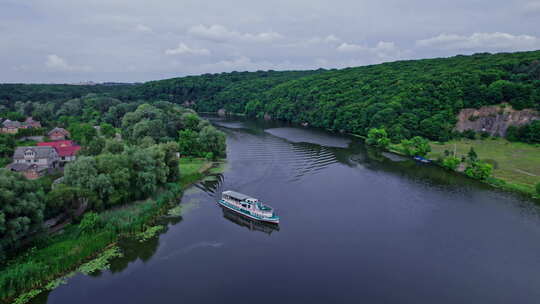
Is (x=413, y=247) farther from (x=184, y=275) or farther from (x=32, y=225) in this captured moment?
(x=32, y=225)

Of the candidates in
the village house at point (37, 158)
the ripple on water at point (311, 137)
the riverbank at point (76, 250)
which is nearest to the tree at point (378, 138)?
the ripple on water at point (311, 137)

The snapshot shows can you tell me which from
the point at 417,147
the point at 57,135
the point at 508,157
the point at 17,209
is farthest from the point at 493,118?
the point at 57,135

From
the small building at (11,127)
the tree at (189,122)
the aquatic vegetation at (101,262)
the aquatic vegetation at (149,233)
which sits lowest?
the aquatic vegetation at (101,262)

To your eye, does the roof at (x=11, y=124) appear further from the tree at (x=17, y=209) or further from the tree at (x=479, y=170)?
the tree at (x=479, y=170)

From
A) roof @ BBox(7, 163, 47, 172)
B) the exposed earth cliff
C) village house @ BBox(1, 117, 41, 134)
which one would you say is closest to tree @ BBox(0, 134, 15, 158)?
roof @ BBox(7, 163, 47, 172)

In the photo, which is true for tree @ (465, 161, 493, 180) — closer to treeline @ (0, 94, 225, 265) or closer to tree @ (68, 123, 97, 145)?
treeline @ (0, 94, 225, 265)

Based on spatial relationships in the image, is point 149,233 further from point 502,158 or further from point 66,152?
point 502,158

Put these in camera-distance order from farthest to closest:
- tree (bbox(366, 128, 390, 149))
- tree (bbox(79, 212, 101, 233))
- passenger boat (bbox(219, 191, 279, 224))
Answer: tree (bbox(366, 128, 390, 149)) → passenger boat (bbox(219, 191, 279, 224)) → tree (bbox(79, 212, 101, 233))
